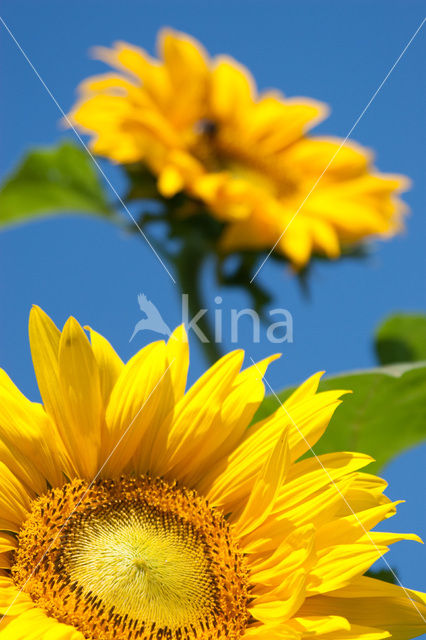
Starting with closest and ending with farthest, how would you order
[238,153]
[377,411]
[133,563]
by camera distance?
[133,563], [377,411], [238,153]

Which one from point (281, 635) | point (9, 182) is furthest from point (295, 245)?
point (281, 635)

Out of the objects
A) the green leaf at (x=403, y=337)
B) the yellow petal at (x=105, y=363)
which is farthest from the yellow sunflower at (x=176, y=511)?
the green leaf at (x=403, y=337)

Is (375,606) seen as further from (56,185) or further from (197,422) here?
(56,185)

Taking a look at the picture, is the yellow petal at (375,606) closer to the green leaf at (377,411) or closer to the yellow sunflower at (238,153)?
the green leaf at (377,411)

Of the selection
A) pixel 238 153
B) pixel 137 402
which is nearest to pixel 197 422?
pixel 137 402

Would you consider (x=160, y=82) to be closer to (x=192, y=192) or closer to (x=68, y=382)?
(x=192, y=192)
